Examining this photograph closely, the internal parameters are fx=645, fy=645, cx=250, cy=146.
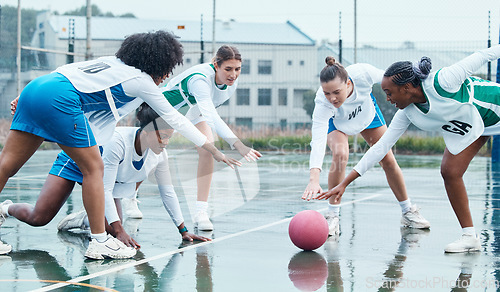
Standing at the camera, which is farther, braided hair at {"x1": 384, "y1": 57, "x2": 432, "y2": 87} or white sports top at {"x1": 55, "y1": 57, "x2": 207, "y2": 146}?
braided hair at {"x1": 384, "y1": 57, "x2": 432, "y2": 87}

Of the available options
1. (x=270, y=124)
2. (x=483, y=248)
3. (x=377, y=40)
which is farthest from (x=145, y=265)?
(x=270, y=124)

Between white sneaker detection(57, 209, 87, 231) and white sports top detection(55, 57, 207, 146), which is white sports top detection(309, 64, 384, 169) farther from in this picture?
white sneaker detection(57, 209, 87, 231)

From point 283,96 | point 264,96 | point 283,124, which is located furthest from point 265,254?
point 264,96

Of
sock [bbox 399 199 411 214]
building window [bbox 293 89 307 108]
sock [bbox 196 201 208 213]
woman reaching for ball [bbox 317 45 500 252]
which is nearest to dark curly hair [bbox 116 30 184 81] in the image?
woman reaching for ball [bbox 317 45 500 252]

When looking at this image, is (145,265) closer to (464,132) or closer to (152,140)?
(152,140)

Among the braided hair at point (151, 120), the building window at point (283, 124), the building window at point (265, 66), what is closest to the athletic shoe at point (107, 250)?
the braided hair at point (151, 120)

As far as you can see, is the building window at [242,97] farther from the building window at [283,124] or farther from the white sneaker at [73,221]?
the white sneaker at [73,221]

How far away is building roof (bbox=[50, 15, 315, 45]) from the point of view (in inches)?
1372

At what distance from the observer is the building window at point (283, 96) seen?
77.8ft

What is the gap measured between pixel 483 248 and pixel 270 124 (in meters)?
16.9

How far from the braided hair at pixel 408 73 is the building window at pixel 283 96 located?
1859 cm

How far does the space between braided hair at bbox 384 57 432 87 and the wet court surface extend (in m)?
1.39

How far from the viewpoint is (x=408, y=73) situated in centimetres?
500

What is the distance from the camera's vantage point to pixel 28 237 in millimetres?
5828
